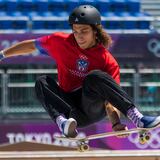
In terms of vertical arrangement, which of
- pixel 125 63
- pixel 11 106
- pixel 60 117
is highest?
pixel 60 117

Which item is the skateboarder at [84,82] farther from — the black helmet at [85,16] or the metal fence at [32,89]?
the metal fence at [32,89]

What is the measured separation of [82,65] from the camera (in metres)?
4.83

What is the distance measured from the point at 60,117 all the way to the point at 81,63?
1.65ft

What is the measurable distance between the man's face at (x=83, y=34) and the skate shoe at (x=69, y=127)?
0.66m

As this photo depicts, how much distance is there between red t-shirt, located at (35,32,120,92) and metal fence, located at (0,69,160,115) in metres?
4.61

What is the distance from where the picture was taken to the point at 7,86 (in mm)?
9570

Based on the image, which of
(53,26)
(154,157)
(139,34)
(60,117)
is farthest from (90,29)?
(53,26)

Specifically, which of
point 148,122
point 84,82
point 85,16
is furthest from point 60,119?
point 85,16

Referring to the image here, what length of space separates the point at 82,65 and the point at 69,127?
21.7 inches

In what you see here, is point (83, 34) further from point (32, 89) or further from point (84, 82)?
point (32, 89)

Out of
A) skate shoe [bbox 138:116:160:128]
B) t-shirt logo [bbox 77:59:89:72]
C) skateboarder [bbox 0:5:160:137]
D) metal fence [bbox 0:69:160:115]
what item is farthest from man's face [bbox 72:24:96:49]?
metal fence [bbox 0:69:160:115]

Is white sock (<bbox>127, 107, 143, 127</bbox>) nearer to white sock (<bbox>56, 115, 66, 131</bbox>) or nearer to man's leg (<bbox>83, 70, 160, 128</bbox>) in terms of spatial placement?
man's leg (<bbox>83, 70, 160, 128</bbox>)

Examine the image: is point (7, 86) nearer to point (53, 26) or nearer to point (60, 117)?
point (53, 26)

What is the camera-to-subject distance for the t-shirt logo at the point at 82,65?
4832 millimetres
